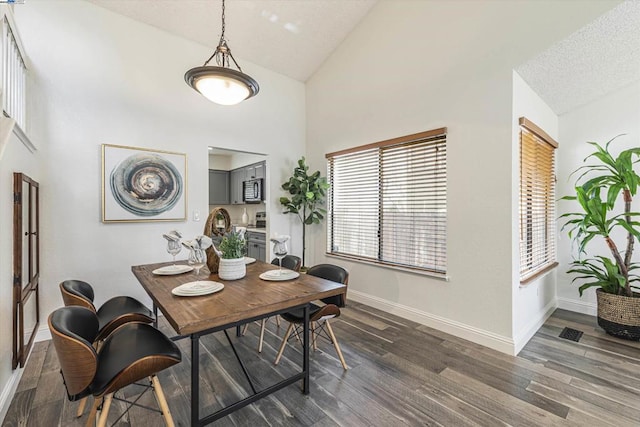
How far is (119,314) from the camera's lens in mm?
2225

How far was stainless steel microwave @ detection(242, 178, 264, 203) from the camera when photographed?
5.55 m

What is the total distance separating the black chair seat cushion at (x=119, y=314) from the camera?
6.55 ft

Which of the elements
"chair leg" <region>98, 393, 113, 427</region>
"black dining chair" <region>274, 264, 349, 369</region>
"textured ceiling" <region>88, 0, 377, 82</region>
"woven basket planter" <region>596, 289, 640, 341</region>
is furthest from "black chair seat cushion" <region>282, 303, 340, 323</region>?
"textured ceiling" <region>88, 0, 377, 82</region>

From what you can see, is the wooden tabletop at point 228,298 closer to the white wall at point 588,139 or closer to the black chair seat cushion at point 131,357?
the black chair seat cushion at point 131,357

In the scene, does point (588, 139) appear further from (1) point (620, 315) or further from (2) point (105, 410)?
(2) point (105, 410)

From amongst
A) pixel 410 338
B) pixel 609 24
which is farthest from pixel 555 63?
pixel 410 338

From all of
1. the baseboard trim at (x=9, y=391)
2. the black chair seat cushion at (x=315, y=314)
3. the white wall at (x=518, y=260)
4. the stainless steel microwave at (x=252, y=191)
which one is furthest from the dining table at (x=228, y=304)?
the stainless steel microwave at (x=252, y=191)

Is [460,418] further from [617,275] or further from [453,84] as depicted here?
[453,84]

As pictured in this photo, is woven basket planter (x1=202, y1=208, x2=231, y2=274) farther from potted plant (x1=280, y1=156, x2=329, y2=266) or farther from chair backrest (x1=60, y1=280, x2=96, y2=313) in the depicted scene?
potted plant (x1=280, y1=156, x2=329, y2=266)

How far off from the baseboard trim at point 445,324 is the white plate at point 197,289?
2.34m

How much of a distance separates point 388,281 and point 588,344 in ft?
6.59

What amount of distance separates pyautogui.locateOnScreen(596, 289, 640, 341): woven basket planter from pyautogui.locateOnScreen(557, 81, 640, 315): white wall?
0.71 meters

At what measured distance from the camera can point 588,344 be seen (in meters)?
2.81

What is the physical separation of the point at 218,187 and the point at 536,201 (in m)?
5.96
